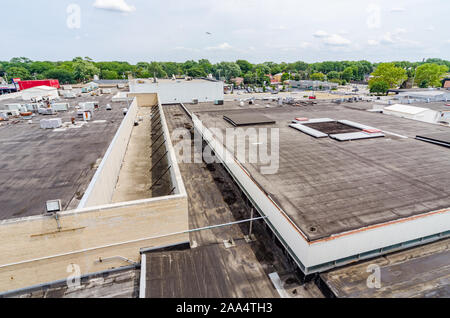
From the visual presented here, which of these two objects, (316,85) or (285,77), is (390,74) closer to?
(316,85)

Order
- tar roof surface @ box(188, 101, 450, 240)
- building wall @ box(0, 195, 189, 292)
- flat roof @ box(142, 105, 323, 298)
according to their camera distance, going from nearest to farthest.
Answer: flat roof @ box(142, 105, 323, 298) < building wall @ box(0, 195, 189, 292) < tar roof surface @ box(188, 101, 450, 240)

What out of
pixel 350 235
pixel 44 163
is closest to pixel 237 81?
pixel 44 163

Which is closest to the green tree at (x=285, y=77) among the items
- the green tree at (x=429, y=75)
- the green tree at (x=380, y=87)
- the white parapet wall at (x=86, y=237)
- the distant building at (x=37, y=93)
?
the green tree at (x=429, y=75)

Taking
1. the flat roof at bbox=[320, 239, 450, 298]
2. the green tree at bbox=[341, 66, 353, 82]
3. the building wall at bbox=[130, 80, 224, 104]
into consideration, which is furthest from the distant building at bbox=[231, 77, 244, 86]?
the flat roof at bbox=[320, 239, 450, 298]

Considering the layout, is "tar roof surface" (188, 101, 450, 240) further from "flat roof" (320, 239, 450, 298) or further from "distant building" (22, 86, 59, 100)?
"distant building" (22, 86, 59, 100)

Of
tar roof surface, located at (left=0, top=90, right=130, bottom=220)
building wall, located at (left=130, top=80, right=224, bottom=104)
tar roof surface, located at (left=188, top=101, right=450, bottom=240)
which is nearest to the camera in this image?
tar roof surface, located at (left=188, top=101, right=450, bottom=240)

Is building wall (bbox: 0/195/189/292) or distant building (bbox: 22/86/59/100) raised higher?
distant building (bbox: 22/86/59/100)
